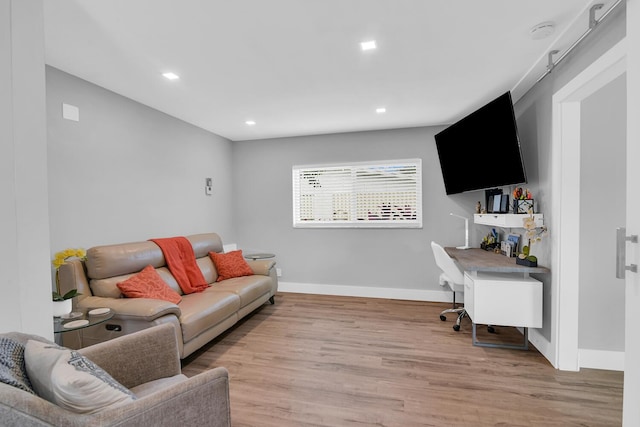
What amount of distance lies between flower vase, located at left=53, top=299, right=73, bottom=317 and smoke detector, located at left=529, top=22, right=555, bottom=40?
3.55 metres

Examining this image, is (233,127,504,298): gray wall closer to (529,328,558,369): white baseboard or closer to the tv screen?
the tv screen

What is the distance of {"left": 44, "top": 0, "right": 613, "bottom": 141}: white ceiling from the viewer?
1784mm

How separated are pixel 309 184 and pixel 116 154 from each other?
8.48ft

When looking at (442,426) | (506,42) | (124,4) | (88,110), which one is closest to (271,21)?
(124,4)

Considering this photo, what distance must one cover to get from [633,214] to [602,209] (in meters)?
1.07

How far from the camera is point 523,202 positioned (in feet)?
9.29

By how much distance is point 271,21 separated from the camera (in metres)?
1.89

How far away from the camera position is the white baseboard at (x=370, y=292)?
4285mm

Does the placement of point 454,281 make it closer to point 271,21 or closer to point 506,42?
point 506,42

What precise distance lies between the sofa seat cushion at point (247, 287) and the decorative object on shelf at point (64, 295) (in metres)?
1.32

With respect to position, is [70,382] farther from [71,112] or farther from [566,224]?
[566,224]

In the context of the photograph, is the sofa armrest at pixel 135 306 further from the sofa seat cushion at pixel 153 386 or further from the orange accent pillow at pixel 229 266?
the orange accent pillow at pixel 229 266

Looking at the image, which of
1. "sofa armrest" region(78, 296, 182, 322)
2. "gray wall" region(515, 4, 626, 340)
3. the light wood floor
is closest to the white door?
"gray wall" region(515, 4, 626, 340)

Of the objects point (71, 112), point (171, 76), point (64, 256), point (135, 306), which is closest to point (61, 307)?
point (135, 306)
